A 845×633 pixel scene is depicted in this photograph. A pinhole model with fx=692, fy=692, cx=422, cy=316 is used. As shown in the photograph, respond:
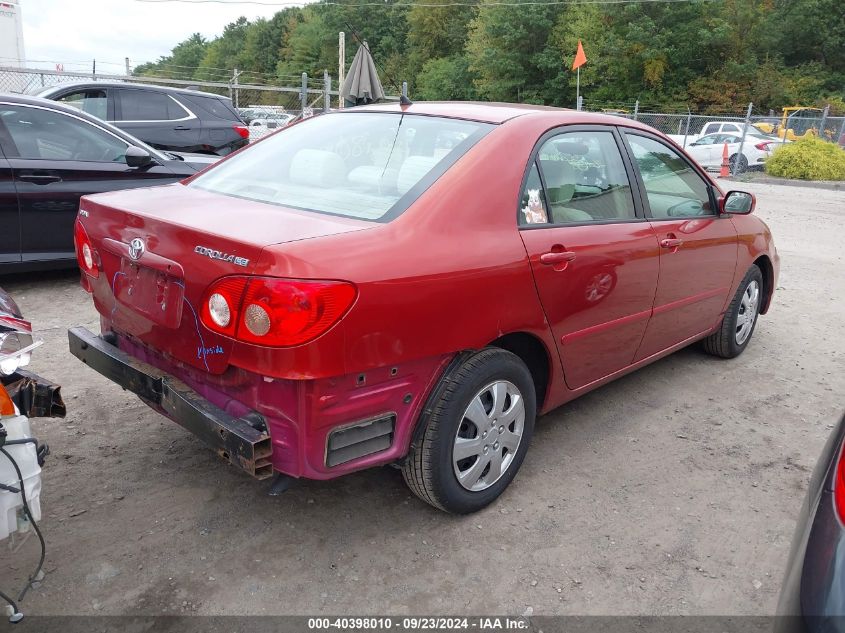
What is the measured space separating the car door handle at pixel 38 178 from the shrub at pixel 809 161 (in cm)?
1944

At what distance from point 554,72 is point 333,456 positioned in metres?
46.8

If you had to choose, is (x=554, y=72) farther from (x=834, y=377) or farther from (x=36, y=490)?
(x=36, y=490)

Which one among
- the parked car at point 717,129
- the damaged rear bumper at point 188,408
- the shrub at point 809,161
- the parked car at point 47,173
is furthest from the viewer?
the parked car at point 717,129

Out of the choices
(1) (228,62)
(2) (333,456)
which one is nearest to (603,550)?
(2) (333,456)

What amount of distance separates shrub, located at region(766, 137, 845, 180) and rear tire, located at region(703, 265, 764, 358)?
16.8 metres

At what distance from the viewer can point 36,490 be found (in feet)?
6.37

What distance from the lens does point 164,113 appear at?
9016mm

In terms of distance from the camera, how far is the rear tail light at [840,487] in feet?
4.91

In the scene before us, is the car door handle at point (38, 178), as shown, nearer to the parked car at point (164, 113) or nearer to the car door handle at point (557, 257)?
→ the parked car at point (164, 113)

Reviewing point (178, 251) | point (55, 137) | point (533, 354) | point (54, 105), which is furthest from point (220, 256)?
point (54, 105)

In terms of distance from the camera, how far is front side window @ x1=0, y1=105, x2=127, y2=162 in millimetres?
5410

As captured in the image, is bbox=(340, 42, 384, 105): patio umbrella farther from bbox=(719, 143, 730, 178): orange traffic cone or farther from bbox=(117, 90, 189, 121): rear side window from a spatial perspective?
bbox=(719, 143, 730, 178): orange traffic cone

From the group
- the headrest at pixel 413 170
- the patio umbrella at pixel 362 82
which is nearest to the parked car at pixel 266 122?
the patio umbrella at pixel 362 82

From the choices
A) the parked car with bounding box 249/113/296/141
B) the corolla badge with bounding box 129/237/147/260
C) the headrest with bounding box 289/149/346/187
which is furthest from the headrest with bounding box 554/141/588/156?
the parked car with bounding box 249/113/296/141
